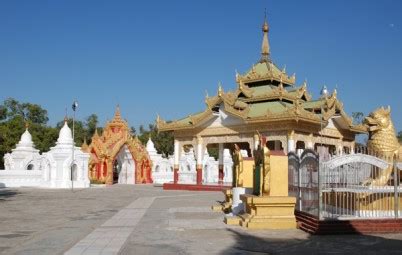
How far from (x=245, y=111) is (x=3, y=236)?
21472 millimetres

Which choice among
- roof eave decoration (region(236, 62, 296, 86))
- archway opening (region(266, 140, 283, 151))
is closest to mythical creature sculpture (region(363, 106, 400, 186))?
archway opening (region(266, 140, 283, 151))

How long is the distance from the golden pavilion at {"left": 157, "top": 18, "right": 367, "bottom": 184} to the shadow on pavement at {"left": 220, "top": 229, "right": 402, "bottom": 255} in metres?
17.0

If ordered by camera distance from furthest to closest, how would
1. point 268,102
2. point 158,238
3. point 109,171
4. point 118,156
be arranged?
point 118,156 < point 109,171 < point 268,102 < point 158,238

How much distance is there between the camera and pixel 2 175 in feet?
133

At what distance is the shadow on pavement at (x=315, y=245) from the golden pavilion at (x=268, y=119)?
16990 millimetres

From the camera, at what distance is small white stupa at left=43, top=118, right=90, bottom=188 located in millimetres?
38750

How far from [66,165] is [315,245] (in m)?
31.4

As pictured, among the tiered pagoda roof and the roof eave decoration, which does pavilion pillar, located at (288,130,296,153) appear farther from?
the roof eave decoration

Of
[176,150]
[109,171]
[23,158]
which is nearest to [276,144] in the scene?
[176,150]

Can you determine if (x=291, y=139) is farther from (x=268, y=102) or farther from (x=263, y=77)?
(x=263, y=77)

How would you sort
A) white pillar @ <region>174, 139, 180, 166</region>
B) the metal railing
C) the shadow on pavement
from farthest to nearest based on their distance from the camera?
white pillar @ <region>174, 139, 180, 166</region> < the metal railing < the shadow on pavement

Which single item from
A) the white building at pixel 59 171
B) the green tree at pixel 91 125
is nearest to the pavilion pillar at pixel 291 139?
the white building at pixel 59 171

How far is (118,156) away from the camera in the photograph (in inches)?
1989

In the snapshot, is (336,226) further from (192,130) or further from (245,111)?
(192,130)
